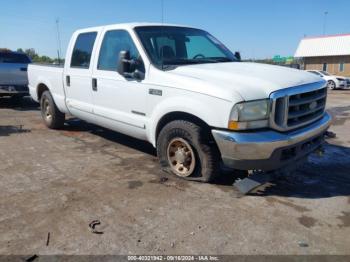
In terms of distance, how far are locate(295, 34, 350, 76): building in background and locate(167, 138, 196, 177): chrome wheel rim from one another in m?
39.2

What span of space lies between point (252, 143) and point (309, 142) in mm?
955

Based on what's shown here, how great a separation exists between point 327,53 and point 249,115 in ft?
135

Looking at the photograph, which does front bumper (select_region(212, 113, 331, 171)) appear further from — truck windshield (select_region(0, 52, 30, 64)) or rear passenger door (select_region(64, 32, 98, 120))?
truck windshield (select_region(0, 52, 30, 64))

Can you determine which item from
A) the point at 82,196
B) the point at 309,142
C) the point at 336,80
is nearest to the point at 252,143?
the point at 309,142

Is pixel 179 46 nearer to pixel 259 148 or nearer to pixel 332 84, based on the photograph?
pixel 259 148

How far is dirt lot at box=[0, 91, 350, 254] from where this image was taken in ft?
10.2

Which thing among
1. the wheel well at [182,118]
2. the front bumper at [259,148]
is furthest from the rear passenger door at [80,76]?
the front bumper at [259,148]

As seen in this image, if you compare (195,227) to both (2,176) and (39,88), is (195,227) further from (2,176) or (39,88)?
(39,88)

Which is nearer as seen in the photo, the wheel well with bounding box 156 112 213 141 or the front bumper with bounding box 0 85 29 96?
the wheel well with bounding box 156 112 213 141

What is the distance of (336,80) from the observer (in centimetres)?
2400

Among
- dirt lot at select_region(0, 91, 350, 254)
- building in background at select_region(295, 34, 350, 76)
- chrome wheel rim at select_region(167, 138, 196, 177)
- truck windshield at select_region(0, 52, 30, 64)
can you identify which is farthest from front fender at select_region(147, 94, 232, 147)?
building in background at select_region(295, 34, 350, 76)

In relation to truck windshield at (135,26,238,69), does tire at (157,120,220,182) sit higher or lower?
lower

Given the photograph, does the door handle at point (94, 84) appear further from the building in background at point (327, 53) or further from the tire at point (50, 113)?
the building in background at point (327, 53)

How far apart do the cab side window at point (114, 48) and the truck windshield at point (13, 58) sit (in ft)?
24.3
